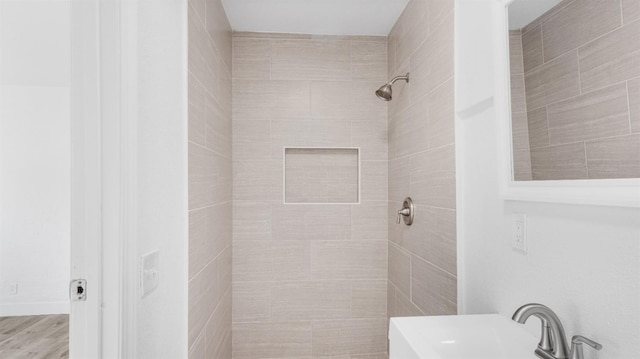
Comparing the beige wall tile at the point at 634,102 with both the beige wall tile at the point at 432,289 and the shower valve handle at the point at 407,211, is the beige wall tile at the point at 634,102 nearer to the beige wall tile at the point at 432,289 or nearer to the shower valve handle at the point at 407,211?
the beige wall tile at the point at 432,289

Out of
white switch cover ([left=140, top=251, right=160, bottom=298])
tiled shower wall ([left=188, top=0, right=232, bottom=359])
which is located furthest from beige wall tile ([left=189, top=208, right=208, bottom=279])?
white switch cover ([left=140, top=251, right=160, bottom=298])

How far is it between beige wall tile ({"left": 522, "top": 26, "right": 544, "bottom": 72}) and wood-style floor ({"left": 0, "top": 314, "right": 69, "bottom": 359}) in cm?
170

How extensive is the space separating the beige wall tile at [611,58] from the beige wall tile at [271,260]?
1.93 m

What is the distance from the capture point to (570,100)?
3.01 feet

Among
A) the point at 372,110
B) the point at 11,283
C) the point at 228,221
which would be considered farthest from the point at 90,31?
the point at 372,110

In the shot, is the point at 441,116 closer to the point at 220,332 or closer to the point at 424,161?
the point at 424,161

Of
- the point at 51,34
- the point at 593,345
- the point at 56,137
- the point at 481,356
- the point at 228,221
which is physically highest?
the point at 51,34

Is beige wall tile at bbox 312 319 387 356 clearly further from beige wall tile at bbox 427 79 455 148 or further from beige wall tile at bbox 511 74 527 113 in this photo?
beige wall tile at bbox 511 74 527 113

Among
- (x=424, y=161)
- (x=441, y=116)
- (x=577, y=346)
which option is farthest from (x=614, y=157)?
(x=424, y=161)

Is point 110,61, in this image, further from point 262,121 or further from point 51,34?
point 262,121

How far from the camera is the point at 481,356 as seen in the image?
1069 millimetres

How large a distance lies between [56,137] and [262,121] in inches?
56.7

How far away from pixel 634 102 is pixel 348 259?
1.97 m

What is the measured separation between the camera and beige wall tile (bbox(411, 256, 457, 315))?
155 centimetres
